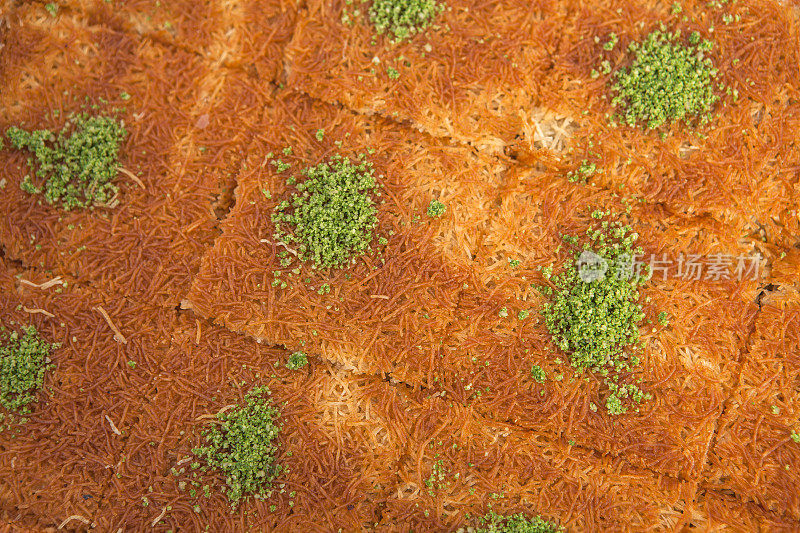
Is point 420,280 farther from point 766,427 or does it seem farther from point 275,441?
point 766,427

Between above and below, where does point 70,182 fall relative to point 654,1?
below

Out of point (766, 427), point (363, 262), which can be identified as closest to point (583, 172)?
point (363, 262)

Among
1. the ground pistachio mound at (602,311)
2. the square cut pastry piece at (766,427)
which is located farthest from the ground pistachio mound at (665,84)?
the square cut pastry piece at (766,427)

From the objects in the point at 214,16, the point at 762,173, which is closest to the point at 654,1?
the point at 762,173

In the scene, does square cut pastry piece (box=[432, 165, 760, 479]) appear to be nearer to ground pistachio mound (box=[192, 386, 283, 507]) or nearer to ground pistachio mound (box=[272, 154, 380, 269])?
ground pistachio mound (box=[272, 154, 380, 269])

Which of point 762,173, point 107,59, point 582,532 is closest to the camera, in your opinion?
point 582,532

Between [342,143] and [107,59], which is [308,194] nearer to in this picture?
[342,143]
